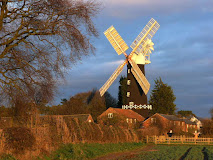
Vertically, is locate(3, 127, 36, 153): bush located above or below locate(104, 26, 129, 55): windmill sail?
below

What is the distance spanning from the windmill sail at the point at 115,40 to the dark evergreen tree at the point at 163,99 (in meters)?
26.6

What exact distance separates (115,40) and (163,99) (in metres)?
28.5

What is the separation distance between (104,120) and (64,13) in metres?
44.6

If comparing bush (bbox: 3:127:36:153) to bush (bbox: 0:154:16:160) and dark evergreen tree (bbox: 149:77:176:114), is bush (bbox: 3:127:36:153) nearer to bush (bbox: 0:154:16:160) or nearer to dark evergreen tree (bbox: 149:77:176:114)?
bush (bbox: 0:154:16:160)

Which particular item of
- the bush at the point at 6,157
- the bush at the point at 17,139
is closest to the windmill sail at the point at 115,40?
the bush at the point at 17,139

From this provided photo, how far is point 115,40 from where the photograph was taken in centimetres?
6606

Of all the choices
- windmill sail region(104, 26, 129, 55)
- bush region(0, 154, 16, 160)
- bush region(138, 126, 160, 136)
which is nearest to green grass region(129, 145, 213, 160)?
bush region(0, 154, 16, 160)

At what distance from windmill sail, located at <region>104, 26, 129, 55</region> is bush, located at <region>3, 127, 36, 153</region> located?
49.8 m

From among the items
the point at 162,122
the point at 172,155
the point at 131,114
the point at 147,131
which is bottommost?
the point at 172,155

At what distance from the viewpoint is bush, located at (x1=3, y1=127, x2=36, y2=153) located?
54.0 feet

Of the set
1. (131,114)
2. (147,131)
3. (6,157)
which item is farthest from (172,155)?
(131,114)

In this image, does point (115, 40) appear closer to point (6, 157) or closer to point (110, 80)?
point (110, 80)

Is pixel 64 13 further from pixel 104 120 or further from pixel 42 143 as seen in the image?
pixel 104 120

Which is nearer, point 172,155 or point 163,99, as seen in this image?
point 172,155
